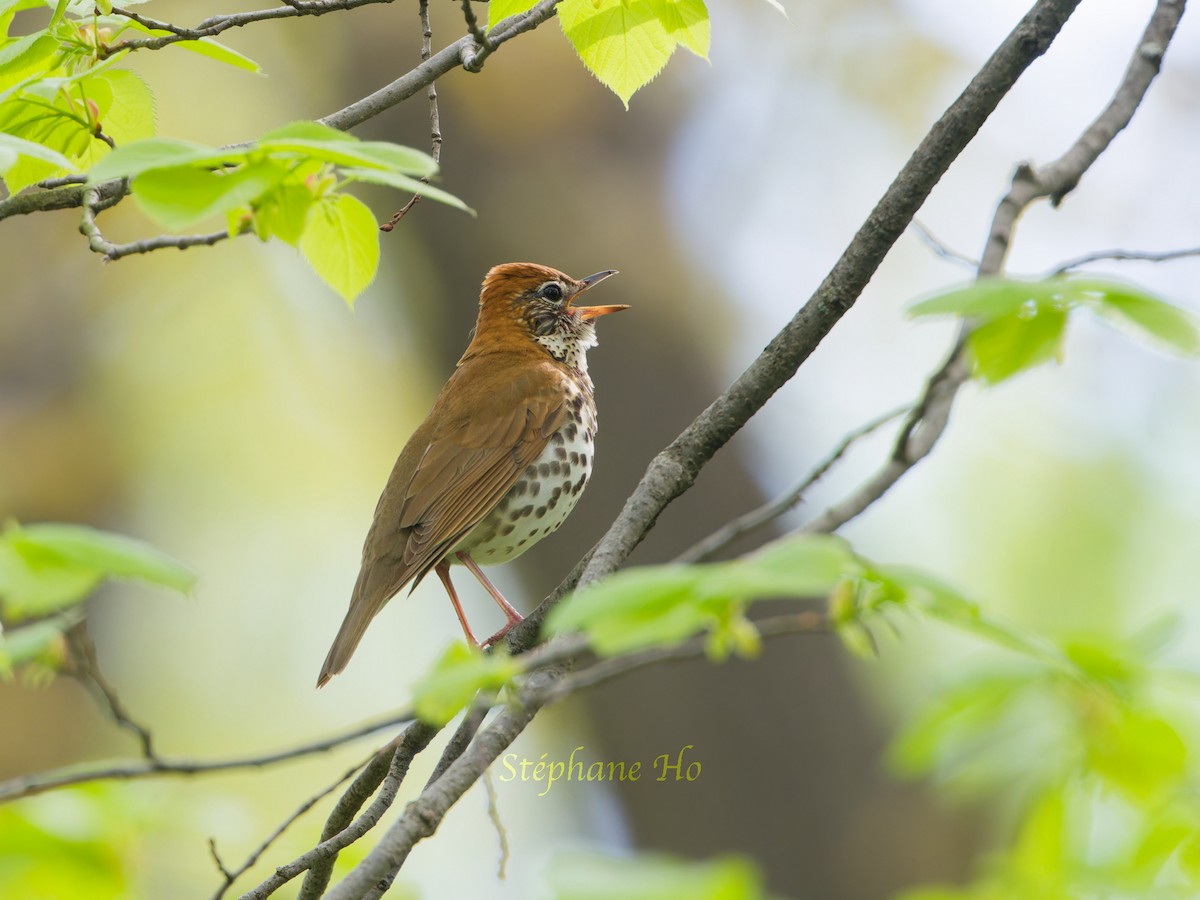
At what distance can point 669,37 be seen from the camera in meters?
3.04

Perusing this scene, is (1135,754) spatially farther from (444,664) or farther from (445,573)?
(445,573)

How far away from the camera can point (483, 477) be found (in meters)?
5.05

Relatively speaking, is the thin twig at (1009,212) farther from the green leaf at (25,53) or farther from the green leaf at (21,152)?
the green leaf at (25,53)

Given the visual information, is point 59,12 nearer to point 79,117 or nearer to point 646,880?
point 79,117

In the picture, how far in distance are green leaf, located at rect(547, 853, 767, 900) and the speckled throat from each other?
3878 mm

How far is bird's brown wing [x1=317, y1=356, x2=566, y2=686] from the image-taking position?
479 centimetres

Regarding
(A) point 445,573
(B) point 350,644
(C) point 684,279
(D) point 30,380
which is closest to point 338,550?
(D) point 30,380

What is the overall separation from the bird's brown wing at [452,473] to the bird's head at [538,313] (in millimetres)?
402

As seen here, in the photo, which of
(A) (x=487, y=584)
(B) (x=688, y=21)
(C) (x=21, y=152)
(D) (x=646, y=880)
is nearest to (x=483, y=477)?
(A) (x=487, y=584)

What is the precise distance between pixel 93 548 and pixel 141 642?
10736 millimetres

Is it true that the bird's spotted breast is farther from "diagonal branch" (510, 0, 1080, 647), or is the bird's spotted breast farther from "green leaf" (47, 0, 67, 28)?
"green leaf" (47, 0, 67, 28)

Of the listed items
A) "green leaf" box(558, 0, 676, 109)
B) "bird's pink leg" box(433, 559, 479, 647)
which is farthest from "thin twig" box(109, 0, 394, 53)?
"bird's pink leg" box(433, 559, 479, 647)

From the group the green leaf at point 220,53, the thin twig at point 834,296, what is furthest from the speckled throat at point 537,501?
the green leaf at point 220,53

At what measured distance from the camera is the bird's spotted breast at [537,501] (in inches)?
203
